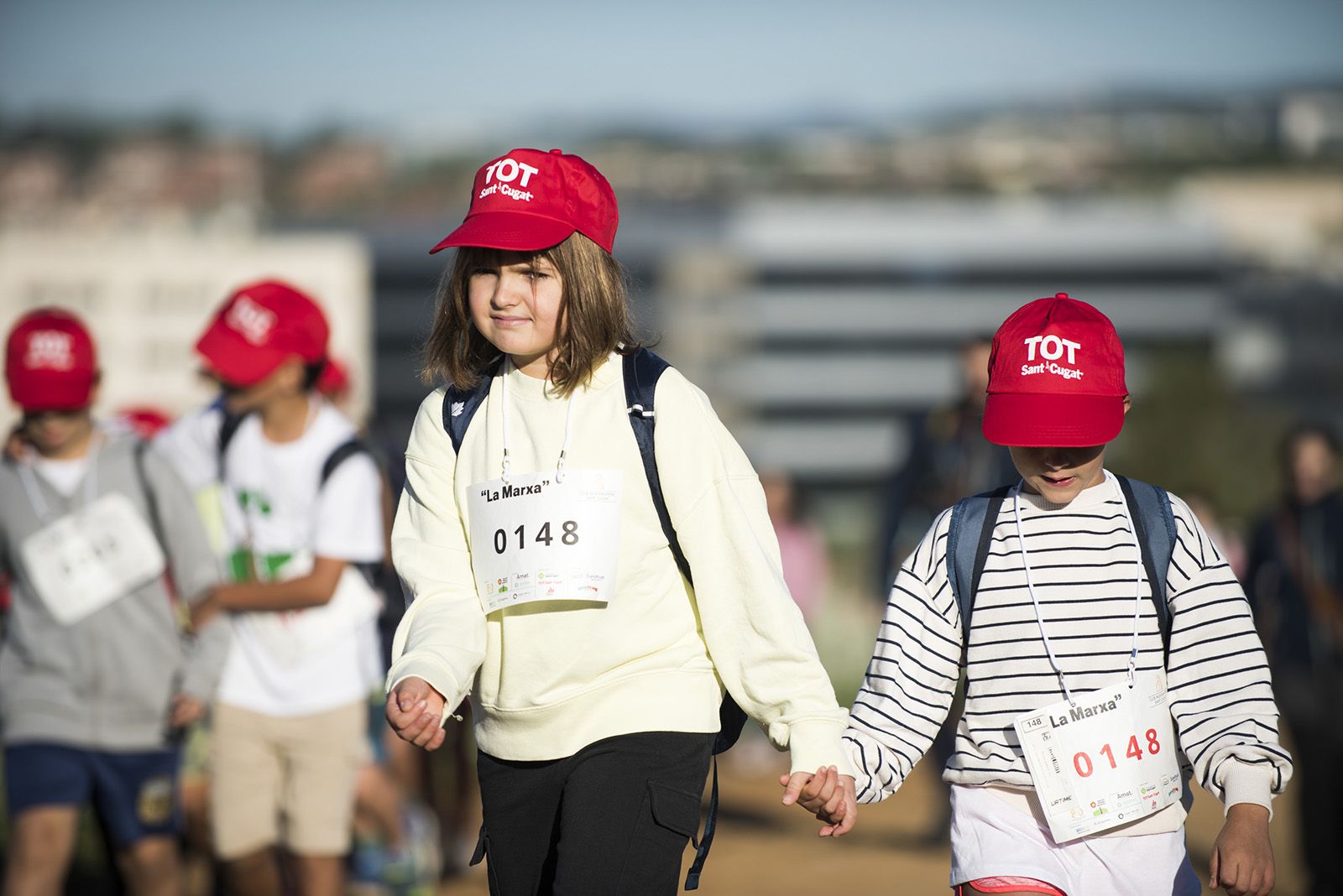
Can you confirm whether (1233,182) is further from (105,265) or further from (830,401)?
(105,265)

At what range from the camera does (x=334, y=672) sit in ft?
18.4

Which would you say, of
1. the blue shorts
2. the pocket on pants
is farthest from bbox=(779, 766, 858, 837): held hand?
the blue shorts

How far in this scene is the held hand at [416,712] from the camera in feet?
10.8

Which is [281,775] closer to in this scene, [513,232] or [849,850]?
[513,232]

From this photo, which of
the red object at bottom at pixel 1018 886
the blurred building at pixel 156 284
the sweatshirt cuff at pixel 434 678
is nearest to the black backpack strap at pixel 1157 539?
the red object at bottom at pixel 1018 886

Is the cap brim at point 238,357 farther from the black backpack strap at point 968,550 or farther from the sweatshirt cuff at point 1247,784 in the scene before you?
the sweatshirt cuff at point 1247,784

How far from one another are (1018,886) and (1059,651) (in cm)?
49

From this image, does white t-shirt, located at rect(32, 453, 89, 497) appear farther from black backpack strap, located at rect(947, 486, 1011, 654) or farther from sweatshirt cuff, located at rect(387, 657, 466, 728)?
black backpack strap, located at rect(947, 486, 1011, 654)

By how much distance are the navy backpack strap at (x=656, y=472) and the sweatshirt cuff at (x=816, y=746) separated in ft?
0.68

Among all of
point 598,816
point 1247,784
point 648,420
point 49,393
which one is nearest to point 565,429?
point 648,420

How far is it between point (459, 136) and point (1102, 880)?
523 ft

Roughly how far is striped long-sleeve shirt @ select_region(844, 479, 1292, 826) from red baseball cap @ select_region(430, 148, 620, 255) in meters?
1.05

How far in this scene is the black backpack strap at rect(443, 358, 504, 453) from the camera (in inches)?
148

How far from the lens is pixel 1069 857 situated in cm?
351
